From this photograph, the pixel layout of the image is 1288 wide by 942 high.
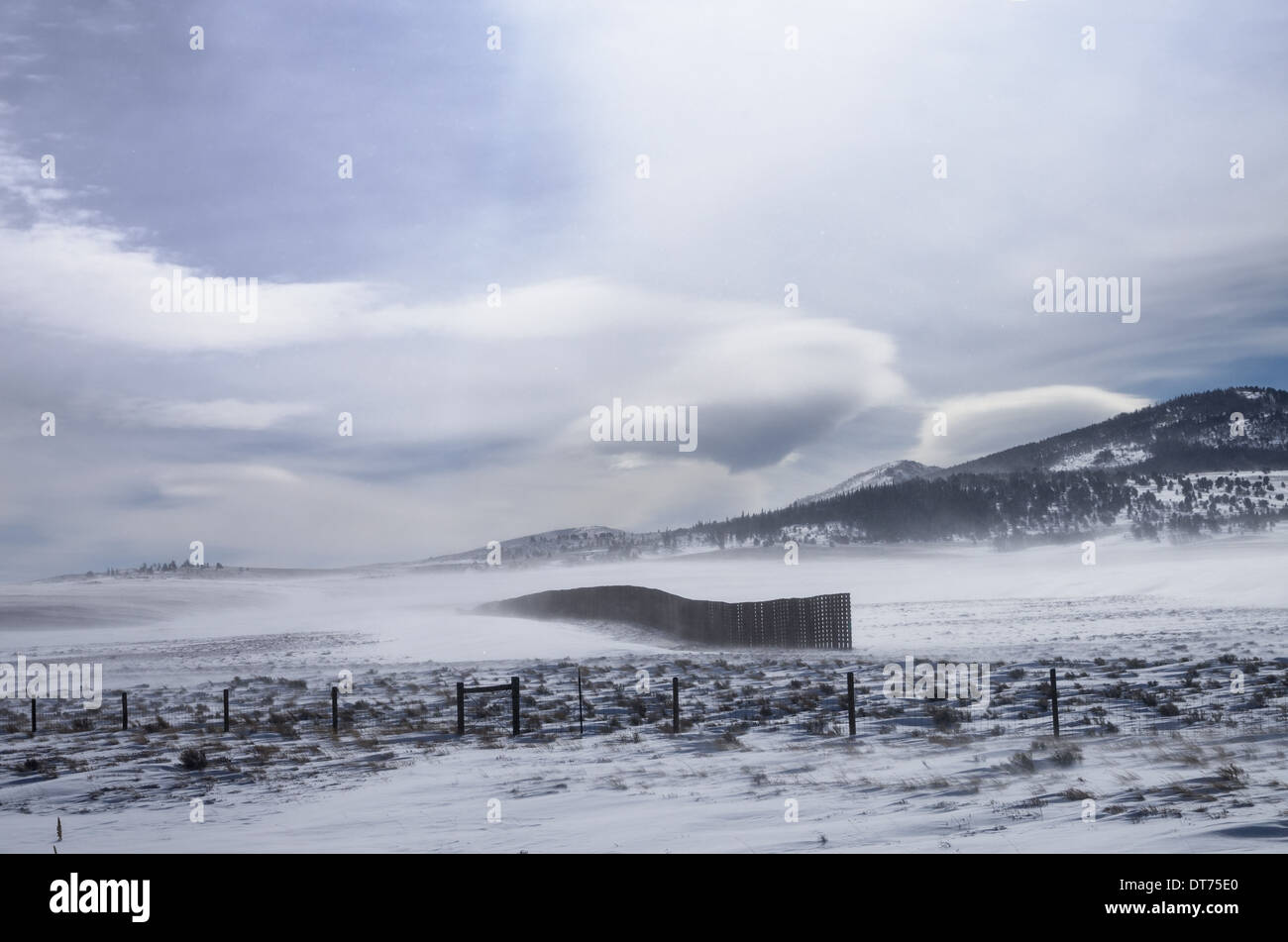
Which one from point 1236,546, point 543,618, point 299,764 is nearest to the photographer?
point 299,764

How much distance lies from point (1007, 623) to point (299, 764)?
137 feet

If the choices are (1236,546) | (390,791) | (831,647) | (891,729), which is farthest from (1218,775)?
(1236,546)

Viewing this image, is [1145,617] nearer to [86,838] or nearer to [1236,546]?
[86,838]

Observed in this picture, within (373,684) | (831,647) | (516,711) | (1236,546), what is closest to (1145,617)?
(831,647)

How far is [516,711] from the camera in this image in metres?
20.6

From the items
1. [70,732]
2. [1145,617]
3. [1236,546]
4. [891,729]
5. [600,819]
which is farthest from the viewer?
[1236,546]

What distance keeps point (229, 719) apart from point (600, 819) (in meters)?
15.3

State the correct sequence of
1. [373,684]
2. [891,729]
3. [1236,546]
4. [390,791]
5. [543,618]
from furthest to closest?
[1236,546] < [543,618] < [373,684] < [891,729] < [390,791]

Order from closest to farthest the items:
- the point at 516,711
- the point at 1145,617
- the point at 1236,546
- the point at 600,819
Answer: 1. the point at 600,819
2. the point at 516,711
3. the point at 1145,617
4. the point at 1236,546

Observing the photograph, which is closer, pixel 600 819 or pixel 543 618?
pixel 600 819

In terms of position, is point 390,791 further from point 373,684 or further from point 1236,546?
point 1236,546

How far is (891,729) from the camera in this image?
761 inches

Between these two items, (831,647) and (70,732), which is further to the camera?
(831,647)

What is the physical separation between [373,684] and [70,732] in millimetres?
10233
